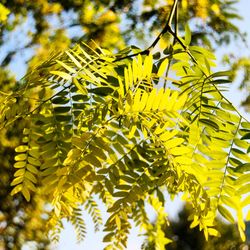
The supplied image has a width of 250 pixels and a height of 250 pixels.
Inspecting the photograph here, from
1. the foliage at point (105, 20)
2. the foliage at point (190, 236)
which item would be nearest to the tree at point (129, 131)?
the foliage at point (105, 20)

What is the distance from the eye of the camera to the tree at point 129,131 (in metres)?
0.63

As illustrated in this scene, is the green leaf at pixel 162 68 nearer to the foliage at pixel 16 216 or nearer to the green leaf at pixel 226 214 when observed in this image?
the green leaf at pixel 226 214

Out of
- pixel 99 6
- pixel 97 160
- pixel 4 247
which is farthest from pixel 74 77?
pixel 4 247

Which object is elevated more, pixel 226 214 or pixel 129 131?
pixel 129 131

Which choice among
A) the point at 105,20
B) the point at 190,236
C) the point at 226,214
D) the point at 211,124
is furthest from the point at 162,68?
the point at 190,236

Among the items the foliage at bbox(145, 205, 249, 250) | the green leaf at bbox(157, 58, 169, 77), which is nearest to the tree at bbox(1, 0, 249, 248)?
the green leaf at bbox(157, 58, 169, 77)

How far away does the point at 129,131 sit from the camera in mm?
653

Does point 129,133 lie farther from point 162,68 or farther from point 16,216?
point 16,216

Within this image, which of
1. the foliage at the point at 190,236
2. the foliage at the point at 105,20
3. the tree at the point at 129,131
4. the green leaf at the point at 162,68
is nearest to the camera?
the tree at the point at 129,131

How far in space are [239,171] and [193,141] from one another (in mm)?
97

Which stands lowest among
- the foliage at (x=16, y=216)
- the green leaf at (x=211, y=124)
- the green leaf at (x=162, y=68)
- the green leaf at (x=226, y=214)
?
the green leaf at (x=226, y=214)

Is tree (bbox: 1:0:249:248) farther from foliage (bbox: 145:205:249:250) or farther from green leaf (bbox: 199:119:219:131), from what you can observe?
foliage (bbox: 145:205:249:250)

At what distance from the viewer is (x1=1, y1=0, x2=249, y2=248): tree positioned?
2.06 feet

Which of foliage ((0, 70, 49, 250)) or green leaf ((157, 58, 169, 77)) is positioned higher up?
→ foliage ((0, 70, 49, 250))
